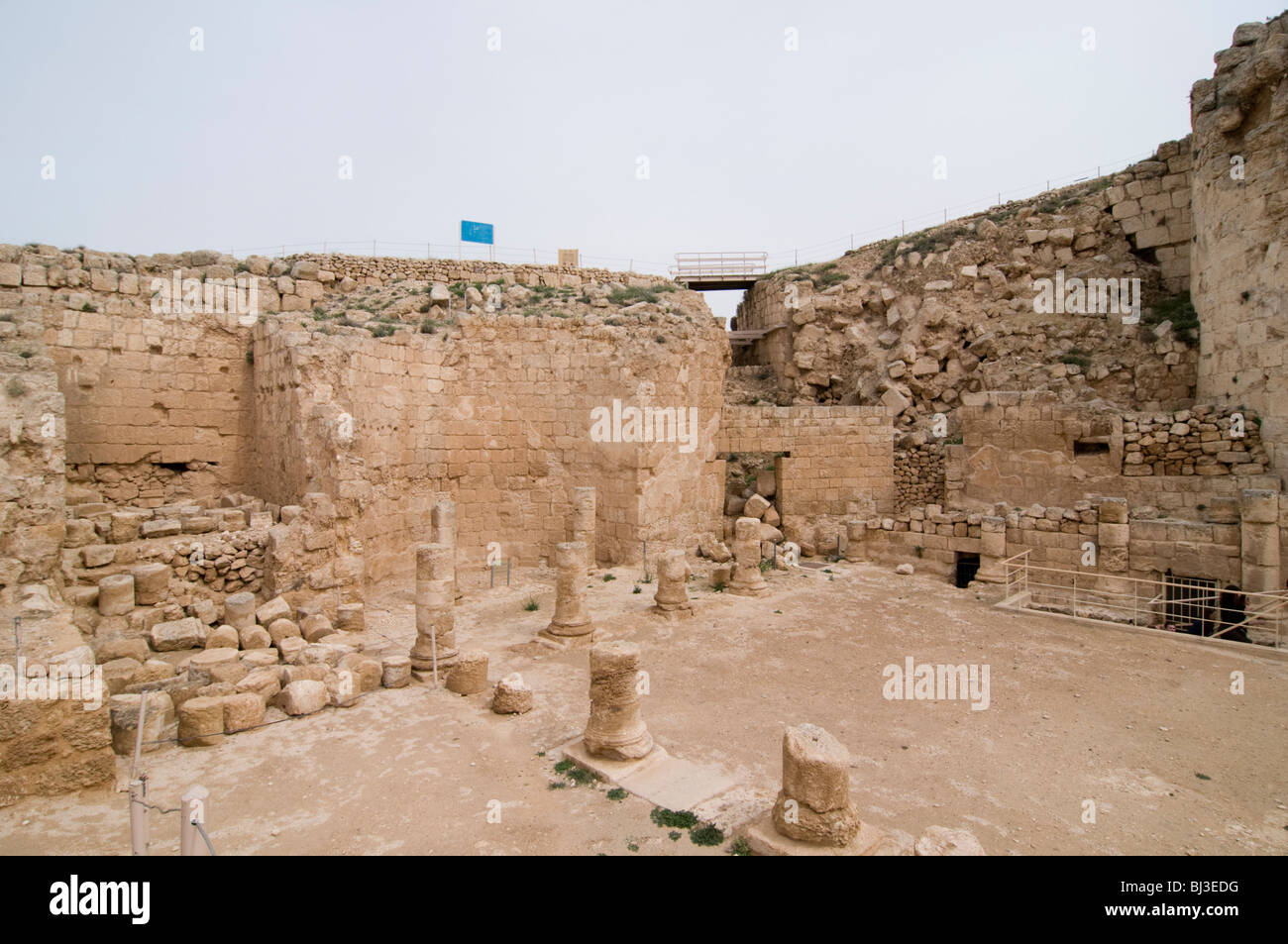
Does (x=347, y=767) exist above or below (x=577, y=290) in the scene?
below

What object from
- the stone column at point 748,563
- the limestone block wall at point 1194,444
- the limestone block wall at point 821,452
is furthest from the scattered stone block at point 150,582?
the limestone block wall at point 1194,444

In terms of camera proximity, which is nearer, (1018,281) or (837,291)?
(1018,281)

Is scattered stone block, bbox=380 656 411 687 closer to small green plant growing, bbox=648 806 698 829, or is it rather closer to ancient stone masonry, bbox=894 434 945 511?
small green plant growing, bbox=648 806 698 829

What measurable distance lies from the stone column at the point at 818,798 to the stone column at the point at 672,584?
640 cm

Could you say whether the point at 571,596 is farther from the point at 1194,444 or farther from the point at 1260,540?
the point at 1194,444

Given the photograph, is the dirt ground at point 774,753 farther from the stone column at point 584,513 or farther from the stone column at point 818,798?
the stone column at point 584,513

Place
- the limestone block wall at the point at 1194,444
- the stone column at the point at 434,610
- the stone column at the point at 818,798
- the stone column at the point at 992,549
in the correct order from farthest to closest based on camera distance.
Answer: the limestone block wall at the point at 1194,444 < the stone column at the point at 992,549 < the stone column at the point at 434,610 < the stone column at the point at 818,798

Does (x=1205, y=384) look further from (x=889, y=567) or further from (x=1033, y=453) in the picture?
(x=889, y=567)

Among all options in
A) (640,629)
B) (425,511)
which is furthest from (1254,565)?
(425,511)

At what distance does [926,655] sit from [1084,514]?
18.2 ft

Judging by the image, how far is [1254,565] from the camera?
11.3 m

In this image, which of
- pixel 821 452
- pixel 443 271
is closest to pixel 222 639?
pixel 443 271

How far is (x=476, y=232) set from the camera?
19156mm

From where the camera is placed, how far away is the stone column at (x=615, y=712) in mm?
6723
